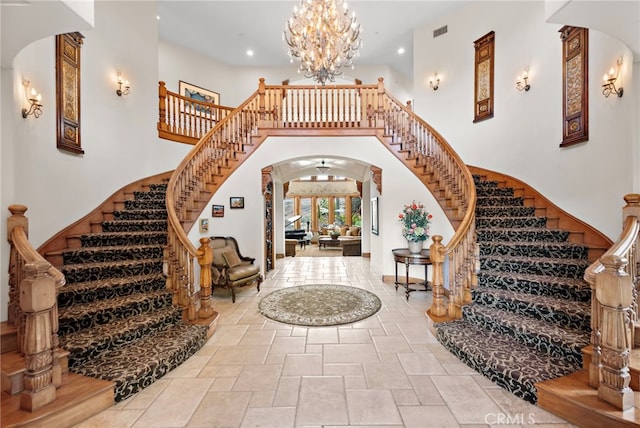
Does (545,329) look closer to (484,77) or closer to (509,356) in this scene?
(509,356)

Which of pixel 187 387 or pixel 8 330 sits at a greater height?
pixel 8 330

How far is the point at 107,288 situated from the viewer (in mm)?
3086

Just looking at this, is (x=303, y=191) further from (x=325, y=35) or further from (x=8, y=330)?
(x=8, y=330)

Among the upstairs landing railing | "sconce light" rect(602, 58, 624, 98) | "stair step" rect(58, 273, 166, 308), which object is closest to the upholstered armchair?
"stair step" rect(58, 273, 166, 308)

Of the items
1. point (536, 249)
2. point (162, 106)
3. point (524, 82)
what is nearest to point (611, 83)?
point (524, 82)

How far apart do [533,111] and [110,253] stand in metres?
7.05

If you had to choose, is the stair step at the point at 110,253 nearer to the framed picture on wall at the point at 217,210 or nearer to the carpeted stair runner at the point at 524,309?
the framed picture on wall at the point at 217,210

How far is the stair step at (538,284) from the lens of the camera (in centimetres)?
291

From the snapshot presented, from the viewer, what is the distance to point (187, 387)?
242 cm

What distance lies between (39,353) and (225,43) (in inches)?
324

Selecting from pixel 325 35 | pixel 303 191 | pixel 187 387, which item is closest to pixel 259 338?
pixel 187 387

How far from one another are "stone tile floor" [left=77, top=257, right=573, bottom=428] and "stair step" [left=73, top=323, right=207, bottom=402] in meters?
0.08

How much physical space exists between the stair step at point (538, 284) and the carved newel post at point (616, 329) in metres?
1.17

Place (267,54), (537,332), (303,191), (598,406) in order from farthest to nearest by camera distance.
A: 1. (303,191)
2. (267,54)
3. (537,332)
4. (598,406)
